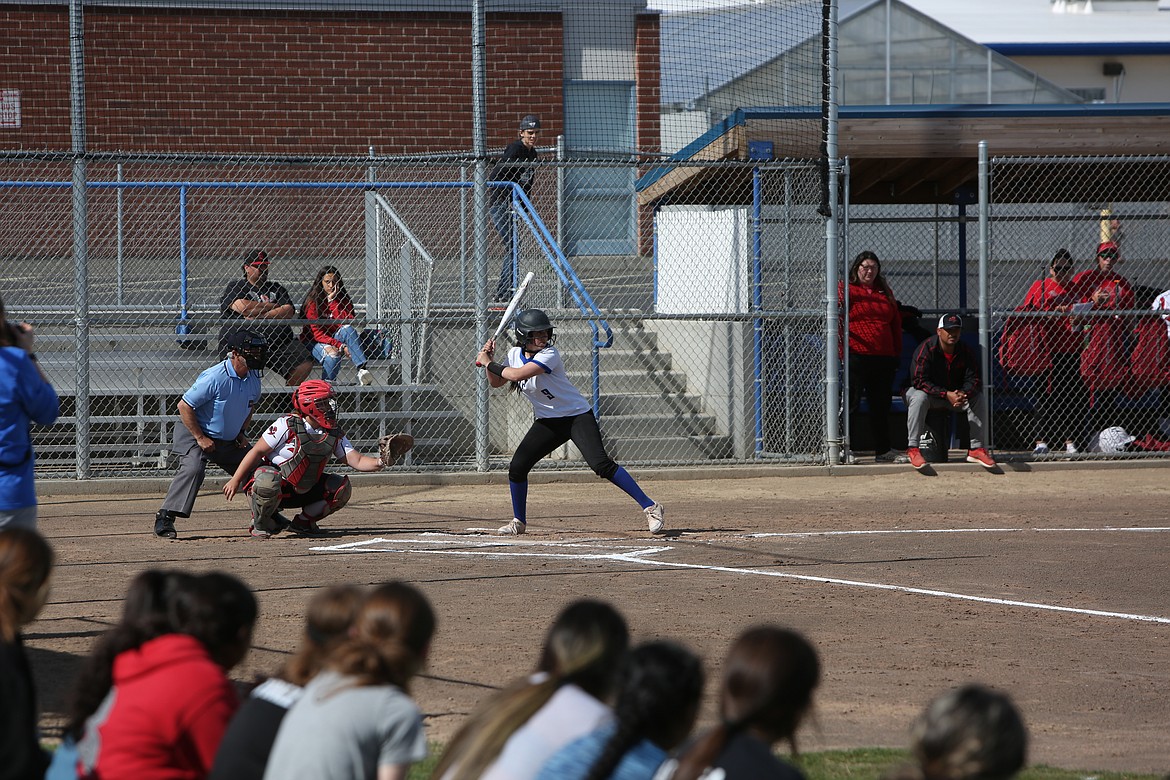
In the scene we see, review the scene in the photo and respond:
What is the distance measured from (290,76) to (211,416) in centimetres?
1173

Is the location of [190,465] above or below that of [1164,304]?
below

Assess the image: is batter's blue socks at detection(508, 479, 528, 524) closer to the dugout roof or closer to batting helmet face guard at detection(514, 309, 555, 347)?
batting helmet face guard at detection(514, 309, 555, 347)

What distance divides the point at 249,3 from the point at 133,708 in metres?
18.8

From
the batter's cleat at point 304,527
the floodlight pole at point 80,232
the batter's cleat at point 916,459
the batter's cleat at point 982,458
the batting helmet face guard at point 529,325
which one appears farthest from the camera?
the batter's cleat at point 982,458

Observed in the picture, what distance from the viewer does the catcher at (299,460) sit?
33.6 ft

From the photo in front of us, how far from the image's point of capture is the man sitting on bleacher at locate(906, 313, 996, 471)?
44.9 ft

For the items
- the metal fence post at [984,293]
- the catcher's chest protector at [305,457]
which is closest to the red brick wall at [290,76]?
the metal fence post at [984,293]

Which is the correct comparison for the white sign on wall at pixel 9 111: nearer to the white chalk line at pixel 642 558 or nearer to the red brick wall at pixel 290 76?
the red brick wall at pixel 290 76

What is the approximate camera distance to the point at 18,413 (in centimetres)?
623

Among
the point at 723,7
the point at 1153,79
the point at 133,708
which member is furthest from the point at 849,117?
the point at 1153,79

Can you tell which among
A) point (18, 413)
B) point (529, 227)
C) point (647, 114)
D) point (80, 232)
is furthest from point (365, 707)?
point (647, 114)

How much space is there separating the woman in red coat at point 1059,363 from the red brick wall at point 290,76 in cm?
919

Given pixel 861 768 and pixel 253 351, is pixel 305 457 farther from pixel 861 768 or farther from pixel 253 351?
pixel 861 768

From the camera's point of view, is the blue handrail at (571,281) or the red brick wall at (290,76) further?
the red brick wall at (290,76)
